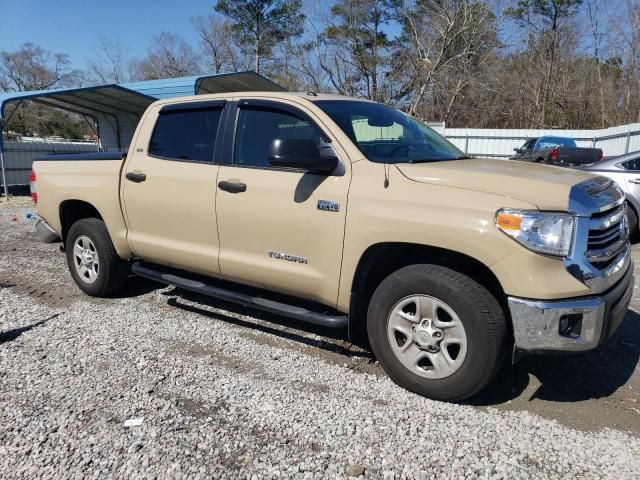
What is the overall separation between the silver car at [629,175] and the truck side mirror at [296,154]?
20.0ft

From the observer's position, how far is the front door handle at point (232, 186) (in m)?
3.70

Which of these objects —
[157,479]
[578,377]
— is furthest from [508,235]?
[157,479]

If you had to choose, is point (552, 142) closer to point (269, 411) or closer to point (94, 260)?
point (94, 260)

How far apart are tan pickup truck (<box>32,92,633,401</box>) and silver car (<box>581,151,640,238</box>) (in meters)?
5.13

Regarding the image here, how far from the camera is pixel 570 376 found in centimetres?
350

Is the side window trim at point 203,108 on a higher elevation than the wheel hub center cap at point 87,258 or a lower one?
higher

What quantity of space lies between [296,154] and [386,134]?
99 centimetres

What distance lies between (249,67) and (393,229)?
127 ft

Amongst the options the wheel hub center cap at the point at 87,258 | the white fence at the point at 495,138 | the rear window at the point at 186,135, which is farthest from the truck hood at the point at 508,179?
the white fence at the point at 495,138

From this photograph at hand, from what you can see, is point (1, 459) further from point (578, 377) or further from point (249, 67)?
point (249, 67)

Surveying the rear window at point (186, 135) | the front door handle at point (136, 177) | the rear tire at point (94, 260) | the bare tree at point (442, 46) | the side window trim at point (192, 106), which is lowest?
the rear tire at point (94, 260)

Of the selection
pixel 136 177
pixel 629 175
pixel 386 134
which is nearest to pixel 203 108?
pixel 136 177

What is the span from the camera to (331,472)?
98.5 inches

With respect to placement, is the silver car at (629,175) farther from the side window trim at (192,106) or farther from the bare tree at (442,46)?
the bare tree at (442,46)
